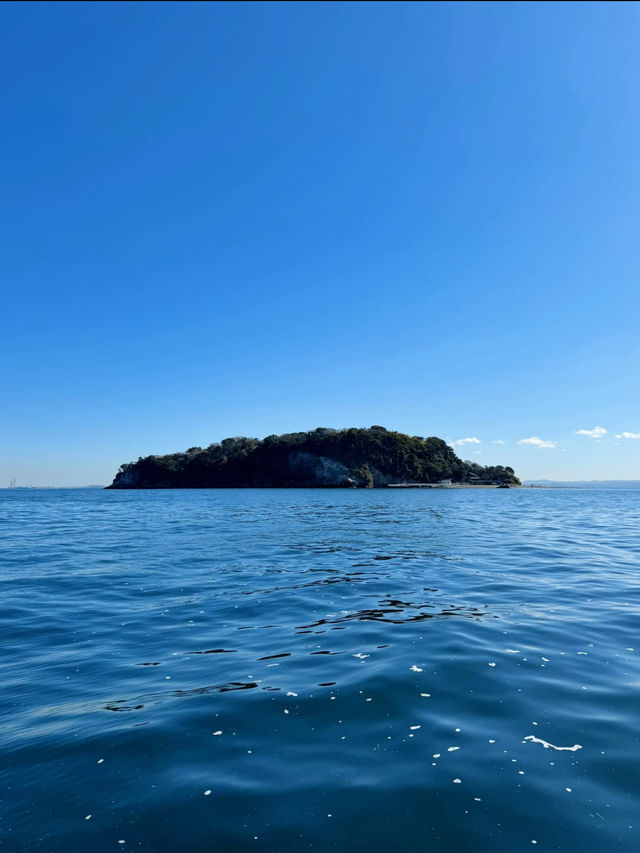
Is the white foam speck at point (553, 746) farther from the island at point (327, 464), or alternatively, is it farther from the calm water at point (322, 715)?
the island at point (327, 464)

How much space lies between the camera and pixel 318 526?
33125 mm

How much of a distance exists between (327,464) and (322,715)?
521ft

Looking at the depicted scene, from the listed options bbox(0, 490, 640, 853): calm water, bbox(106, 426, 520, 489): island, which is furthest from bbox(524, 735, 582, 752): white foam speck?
bbox(106, 426, 520, 489): island

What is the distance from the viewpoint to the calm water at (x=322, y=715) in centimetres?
436

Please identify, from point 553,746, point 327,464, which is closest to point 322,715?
point 553,746

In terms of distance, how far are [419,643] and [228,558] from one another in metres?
12.2

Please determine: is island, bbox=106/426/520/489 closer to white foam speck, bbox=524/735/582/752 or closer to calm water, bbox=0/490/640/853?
calm water, bbox=0/490/640/853

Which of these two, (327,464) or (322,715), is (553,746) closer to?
(322,715)

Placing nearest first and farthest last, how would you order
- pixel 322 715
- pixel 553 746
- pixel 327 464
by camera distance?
pixel 553 746 < pixel 322 715 < pixel 327 464

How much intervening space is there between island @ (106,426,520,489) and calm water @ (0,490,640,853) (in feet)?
484

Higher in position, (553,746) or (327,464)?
(327,464)

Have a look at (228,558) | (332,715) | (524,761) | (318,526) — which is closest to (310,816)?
(332,715)

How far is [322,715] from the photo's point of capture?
635 centimetres

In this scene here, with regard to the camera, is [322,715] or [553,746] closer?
[553,746]
